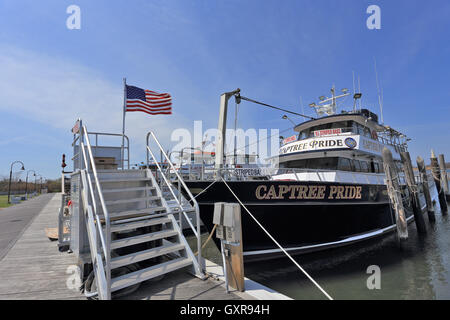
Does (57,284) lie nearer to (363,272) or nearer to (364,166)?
(363,272)

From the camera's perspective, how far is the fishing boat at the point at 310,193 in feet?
22.6

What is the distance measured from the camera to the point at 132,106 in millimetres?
9258

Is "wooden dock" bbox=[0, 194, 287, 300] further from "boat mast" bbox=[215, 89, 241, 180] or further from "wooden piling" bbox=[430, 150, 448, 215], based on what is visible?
"wooden piling" bbox=[430, 150, 448, 215]

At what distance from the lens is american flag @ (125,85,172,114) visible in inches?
363

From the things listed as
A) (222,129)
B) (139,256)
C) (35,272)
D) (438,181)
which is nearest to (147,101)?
(222,129)

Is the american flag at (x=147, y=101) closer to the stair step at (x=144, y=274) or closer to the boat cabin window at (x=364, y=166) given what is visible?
the stair step at (x=144, y=274)

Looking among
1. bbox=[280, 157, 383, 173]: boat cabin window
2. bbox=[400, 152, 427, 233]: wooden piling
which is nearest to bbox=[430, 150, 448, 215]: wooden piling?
bbox=[400, 152, 427, 233]: wooden piling

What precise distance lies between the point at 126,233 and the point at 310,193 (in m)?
5.34

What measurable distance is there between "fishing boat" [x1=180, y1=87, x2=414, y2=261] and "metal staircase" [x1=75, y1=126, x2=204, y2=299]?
1.78 meters

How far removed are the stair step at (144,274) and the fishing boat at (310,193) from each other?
2.11 metres

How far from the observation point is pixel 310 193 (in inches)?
287

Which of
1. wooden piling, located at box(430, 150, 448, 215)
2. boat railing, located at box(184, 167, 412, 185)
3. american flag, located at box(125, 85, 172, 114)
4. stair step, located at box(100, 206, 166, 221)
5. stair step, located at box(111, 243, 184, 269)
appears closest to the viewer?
stair step, located at box(111, 243, 184, 269)

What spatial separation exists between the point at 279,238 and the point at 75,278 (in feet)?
17.5
